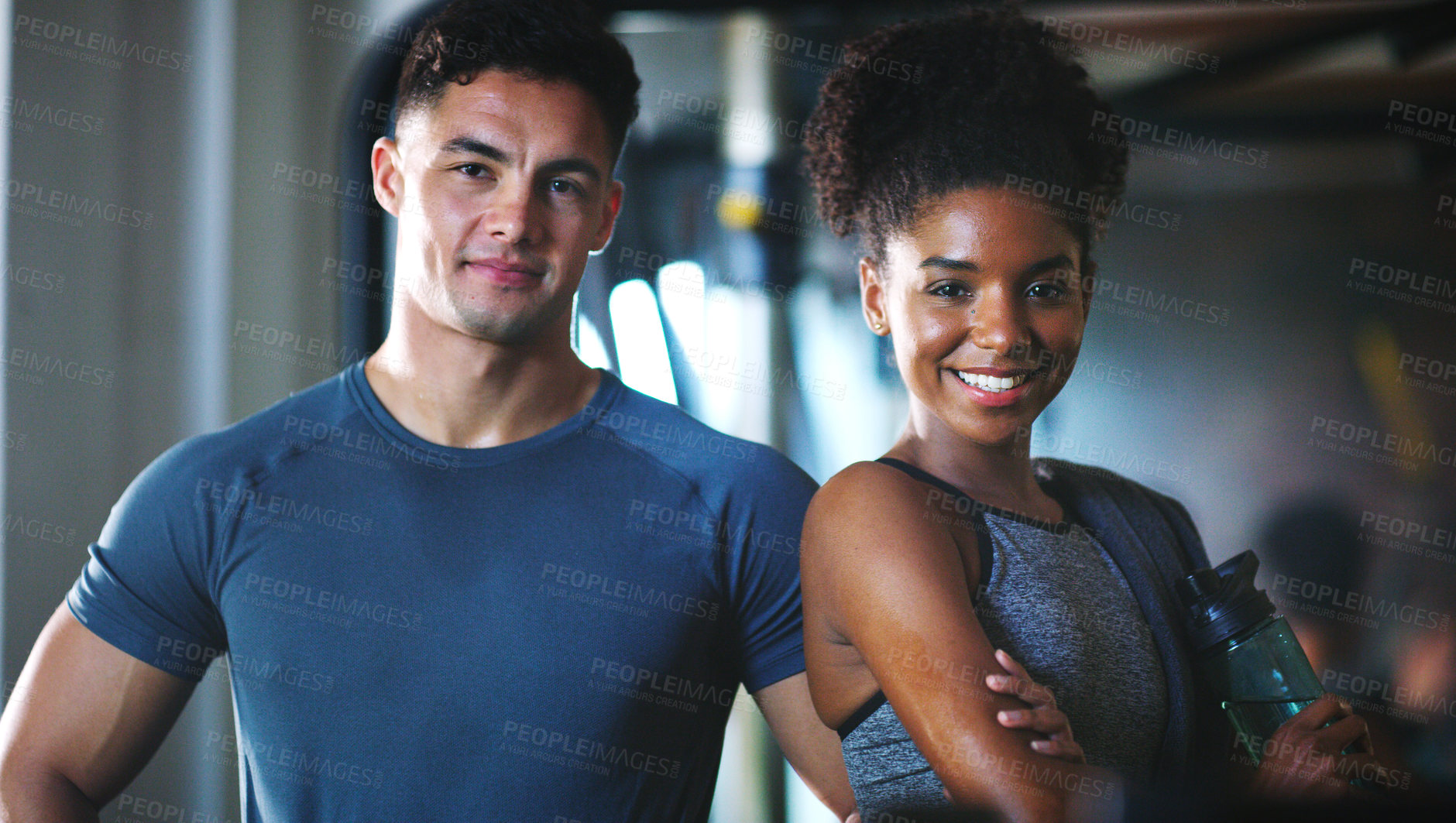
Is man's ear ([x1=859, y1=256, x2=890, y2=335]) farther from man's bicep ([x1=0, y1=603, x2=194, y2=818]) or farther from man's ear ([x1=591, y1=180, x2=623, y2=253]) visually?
man's bicep ([x1=0, y1=603, x2=194, y2=818])

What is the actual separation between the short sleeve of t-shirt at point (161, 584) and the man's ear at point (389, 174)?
1.30 feet

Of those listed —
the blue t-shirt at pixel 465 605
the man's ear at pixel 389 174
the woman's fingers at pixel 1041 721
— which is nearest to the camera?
the woman's fingers at pixel 1041 721

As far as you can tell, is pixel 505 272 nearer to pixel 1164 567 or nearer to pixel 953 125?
pixel 953 125

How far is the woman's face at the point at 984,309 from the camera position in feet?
3.79

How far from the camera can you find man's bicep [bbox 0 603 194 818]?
1203 millimetres

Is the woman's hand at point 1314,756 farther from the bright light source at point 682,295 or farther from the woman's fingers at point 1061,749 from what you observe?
the bright light source at point 682,295

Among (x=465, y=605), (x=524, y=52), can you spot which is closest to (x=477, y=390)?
(x=465, y=605)

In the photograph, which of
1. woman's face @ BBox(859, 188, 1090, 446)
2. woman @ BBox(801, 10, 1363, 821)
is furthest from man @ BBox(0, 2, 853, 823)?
woman's face @ BBox(859, 188, 1090, 446)

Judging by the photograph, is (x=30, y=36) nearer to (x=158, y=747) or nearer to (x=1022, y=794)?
(x=158, y=747)

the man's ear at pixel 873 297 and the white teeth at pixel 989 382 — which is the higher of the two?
the man's ear at pixel 873 297

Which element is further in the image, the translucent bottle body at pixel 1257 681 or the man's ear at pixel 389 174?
the man's ear at pixel 389 174

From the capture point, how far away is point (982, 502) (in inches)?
46.6

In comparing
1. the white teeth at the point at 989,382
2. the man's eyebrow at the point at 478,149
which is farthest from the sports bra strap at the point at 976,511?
the man's eyebrow at the point at 478,149

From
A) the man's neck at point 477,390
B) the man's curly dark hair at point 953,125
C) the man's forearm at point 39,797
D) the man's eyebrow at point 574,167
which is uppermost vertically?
the man's curly dark hair at point 953,125
